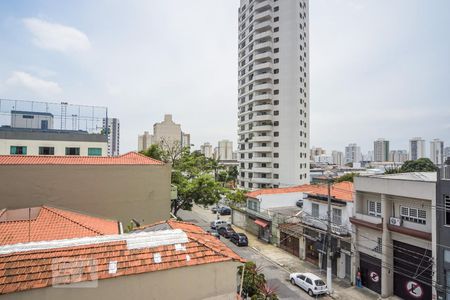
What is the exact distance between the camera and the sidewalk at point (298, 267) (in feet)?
59.1

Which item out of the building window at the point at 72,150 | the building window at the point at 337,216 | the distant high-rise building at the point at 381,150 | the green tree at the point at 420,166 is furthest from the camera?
the distant high-rise building at the point at 381,150

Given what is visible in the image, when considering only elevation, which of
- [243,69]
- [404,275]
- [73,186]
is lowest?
[404,275]

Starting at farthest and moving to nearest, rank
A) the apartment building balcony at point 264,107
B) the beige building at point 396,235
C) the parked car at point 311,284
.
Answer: the apartment building balcony at point 264,107
the parked car at point 311,284
the beige building at point 396,235

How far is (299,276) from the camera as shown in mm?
19266

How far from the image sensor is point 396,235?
17.3 m

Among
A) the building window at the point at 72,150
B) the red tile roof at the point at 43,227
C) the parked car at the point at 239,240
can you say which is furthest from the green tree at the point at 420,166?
the red tile roof at the point at 43,227

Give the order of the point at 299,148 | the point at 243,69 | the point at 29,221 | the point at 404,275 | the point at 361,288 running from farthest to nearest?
1. the point at 243,69
2. the point at 299,148
3. the point at 361,288
4. the point at 404,275
5. the point at 29,221

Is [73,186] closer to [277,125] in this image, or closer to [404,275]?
[404,275]

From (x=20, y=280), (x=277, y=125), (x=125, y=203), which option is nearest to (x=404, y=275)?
(x=125, y=203)

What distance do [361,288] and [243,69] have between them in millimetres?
48001

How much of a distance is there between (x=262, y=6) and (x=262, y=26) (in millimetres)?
3976

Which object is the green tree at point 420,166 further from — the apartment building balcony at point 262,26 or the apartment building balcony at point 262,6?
the apartment building balcony at point 262,6

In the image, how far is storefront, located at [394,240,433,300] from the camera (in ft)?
51.4

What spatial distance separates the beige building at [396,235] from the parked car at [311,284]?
3.35 m
